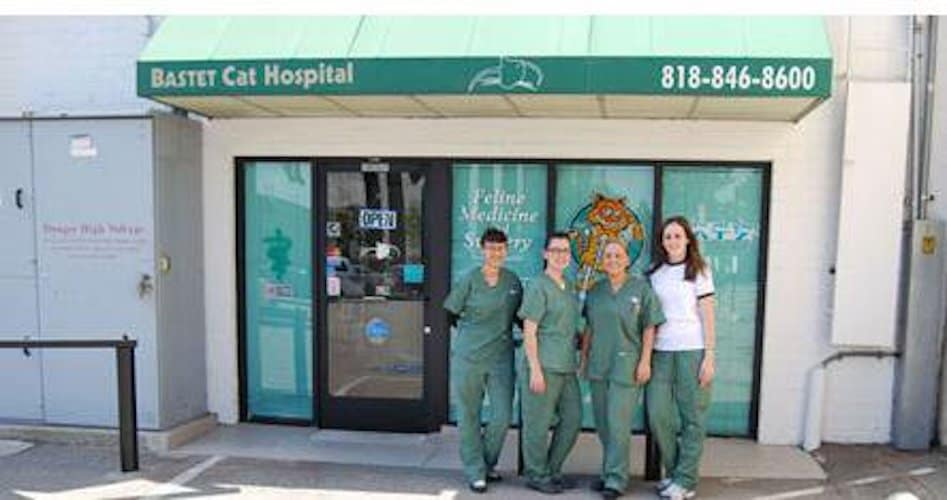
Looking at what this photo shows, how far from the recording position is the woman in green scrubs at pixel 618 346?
15.3 feet

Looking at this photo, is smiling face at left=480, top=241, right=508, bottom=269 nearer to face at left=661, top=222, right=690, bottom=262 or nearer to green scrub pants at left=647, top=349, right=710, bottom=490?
face at left=661, top=222, right=690, bottom=262

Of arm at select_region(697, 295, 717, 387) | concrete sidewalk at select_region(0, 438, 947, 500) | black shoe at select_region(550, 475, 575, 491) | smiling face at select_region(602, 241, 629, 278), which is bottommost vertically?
concrete sidewalk at select_region(0, 438, 947, 500)

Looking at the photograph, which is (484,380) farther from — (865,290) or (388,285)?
(865,290)

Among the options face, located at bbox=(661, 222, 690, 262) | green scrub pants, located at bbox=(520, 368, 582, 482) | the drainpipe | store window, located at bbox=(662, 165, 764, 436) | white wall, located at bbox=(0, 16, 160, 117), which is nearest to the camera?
face, located at bbox=(661, 222, 690, 262)

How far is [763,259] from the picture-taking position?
5.87 meters

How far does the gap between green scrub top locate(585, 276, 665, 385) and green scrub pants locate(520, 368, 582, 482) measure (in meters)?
0.23

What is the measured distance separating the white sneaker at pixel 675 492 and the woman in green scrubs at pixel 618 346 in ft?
0.80

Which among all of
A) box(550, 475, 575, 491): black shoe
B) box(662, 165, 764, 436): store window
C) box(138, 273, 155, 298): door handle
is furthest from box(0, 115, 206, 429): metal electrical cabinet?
box(662, 165, 764, 436): store window

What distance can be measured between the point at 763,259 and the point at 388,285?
269 cm

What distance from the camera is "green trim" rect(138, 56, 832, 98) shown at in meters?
4.66

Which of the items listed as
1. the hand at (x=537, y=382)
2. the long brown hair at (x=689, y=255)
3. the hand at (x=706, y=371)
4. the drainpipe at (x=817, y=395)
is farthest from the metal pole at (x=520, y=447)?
the drainpipe at (x=817, y=395)

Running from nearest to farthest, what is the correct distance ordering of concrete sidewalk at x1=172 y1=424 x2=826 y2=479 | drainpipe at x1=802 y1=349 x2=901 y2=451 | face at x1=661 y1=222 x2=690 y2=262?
face at x1=661 y1=222 x2=690 y2=262 < concrete sidewalk at x1=172 y1=424 x2=826 y2=479 < drainpipe at x1=802 y1=349 x2=901 y2=451

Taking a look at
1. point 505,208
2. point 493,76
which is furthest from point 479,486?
point 493,76

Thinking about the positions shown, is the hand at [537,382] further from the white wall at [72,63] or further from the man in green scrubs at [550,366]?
the white wall at [72,63]
